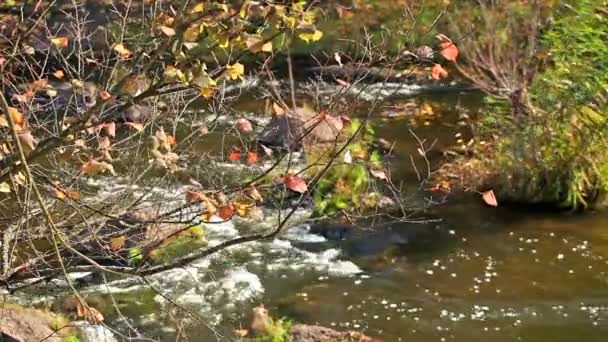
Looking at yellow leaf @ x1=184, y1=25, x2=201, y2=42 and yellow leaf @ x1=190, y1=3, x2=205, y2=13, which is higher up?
yellow leaf @ x1=190, y1=3, x2=205, y2=13

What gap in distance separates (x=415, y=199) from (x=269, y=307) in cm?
233

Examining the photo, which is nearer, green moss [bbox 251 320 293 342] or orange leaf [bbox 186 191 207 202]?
orange leaf [bbox 186 191 207 202]

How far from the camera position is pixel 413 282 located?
6.80 meters

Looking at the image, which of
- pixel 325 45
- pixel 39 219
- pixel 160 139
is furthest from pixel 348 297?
pixel 325 45

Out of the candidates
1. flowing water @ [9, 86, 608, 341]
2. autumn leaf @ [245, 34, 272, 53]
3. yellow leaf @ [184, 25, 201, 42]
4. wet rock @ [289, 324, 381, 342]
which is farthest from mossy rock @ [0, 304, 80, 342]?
autumn leaf @ [245, 34, 272, 53]

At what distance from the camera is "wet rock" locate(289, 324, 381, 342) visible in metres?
5.71

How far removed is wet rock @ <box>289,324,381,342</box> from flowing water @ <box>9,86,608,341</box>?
0.84 feet

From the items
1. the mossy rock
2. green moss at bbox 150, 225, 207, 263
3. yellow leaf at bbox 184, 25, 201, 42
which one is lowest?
green moss at bbox 150, 225, 207, 263

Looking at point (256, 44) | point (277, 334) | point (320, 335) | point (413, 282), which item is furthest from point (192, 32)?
point (413, 282)

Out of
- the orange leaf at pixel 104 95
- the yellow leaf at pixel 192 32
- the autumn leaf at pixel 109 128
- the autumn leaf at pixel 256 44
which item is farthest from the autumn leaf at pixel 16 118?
the autumn leaf at pixel 256 44

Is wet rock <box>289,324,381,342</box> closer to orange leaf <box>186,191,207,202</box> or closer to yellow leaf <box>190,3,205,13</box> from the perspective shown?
orange leaf <box>186,191,207,202</box>

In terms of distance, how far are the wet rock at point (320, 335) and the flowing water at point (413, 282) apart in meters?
0.26

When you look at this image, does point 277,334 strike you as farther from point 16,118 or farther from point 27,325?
point 16,118

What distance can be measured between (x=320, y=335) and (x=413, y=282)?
1.29 meters
